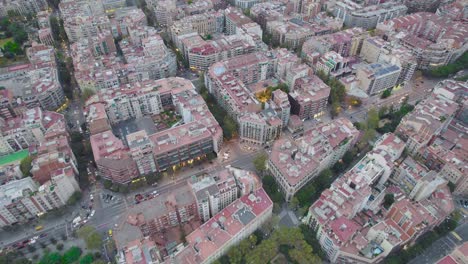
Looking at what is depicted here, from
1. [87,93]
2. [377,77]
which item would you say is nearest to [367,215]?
[377,77]

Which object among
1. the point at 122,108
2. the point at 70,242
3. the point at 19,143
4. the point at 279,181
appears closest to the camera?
the point at 70,242

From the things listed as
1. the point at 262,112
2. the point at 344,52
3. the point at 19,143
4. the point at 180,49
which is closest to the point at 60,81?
the point at 19,143

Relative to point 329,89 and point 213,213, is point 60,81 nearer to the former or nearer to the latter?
point 213,213

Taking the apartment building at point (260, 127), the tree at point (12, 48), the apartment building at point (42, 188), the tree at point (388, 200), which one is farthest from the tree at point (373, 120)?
the tree at point (12, 48)

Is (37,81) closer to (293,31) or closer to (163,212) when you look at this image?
(163,212)

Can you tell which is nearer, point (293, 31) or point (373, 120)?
point (373, 120)

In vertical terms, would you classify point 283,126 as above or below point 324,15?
below

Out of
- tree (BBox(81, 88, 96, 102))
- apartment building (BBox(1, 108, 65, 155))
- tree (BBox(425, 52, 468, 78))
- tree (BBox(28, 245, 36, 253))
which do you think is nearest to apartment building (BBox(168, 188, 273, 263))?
tree (BBox(28, 245, 36, 253))
